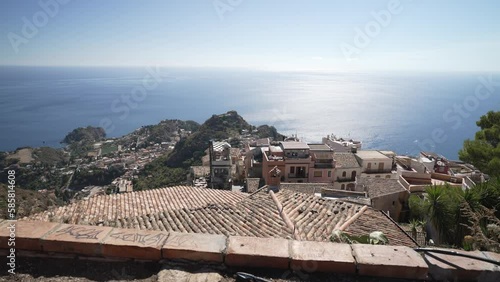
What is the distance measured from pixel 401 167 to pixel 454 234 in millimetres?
22405

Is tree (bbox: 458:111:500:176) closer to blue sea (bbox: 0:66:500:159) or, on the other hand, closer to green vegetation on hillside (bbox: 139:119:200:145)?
blue sea (bbox: 0:66:500:159)

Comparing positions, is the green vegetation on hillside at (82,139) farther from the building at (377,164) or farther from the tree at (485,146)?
the tree at (485,146)

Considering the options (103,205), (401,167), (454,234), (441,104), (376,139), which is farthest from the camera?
(441,104)

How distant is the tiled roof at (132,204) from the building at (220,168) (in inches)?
580

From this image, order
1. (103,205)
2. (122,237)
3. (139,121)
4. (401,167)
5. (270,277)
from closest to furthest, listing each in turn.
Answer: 1. (270,277)
2. (122,237)
3. (103,205)
4. (401,167)
5. (139,121)

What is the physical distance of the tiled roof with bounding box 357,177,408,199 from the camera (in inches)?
792

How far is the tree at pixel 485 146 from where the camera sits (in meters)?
14.3

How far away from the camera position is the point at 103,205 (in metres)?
9.29

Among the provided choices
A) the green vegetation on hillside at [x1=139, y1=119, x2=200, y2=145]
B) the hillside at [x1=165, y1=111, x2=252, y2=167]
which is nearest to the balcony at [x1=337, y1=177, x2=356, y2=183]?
the hillside at [x1=165, y1=111, x2=252, y2=167]

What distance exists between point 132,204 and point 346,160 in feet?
73.0

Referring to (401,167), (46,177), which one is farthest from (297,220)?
(46,177)

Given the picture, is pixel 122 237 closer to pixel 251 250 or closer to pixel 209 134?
pixel 251 250

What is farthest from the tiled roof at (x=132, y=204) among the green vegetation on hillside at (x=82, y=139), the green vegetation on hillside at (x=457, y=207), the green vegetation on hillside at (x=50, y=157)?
the green vegetation on hillside at (x=82, y=139)

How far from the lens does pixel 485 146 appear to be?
15.0 metres
